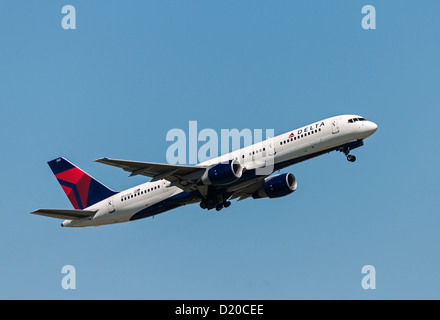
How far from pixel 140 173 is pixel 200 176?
463 cm

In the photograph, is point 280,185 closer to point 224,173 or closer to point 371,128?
point 224,173

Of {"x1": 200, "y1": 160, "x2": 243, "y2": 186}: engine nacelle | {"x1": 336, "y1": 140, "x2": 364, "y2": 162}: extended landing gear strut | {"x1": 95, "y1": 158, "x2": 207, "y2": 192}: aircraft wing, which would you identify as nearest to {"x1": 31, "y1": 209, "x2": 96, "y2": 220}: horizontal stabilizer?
{"x1": 95, "y1": 158, "x2": 207, "y2": 192}: aircraft wing

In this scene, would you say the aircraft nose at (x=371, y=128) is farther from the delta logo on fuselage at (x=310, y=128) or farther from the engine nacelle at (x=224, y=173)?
the engine nacelle at (x=224, y=173)

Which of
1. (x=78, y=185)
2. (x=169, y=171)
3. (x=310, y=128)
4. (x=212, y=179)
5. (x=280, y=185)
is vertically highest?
(x=310, y=128)

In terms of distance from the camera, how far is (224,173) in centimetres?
5356

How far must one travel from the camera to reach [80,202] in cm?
6369

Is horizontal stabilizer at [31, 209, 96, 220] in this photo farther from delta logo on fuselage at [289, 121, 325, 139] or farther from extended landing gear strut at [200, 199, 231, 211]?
delta logo on fuselage at [289, 121, 325, 139]

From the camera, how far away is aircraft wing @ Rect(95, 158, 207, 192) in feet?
173

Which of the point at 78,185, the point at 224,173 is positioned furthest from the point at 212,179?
the point at 78,185

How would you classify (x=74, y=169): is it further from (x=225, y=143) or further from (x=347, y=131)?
(x=347, y=131)

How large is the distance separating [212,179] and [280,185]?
8.18m

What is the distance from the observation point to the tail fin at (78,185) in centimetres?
6272

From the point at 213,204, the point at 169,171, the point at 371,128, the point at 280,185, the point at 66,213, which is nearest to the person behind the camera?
the point at 371,128

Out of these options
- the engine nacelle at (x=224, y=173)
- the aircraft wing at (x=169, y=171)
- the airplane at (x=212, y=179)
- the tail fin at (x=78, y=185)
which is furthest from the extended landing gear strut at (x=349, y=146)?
the tail fin at (x=78, y=185)
